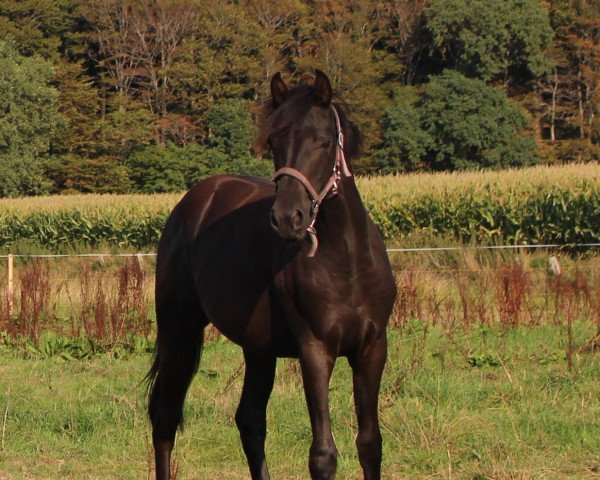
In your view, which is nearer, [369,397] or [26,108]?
[369,397]

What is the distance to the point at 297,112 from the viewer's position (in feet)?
15.2

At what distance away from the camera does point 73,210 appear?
32.3 metres

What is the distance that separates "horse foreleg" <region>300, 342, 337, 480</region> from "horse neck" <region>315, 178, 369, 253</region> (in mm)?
461

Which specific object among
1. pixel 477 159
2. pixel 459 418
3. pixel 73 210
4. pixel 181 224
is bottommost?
pixel 477 159

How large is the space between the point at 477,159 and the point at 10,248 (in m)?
34.6

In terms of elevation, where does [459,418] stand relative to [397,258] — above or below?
above

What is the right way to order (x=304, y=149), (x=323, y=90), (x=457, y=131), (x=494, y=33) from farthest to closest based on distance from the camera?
1. (x=494, y=33)
2. (x=457, y=131)
3. (x=323, y=90)
4. (x=304, y=149)

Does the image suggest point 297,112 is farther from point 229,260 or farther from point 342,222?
point 229,260

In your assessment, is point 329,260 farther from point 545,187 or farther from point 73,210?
point 73,210

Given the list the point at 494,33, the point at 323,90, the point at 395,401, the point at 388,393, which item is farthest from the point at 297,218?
the point at 494,33

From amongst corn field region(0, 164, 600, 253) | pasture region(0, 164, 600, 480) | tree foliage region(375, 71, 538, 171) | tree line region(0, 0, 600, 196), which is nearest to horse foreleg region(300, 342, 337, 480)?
pasture region(0, 164, 600, 480)

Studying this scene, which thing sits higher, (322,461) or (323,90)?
(323,90)

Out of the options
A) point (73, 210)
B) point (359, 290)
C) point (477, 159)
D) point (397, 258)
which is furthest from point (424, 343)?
point (477, 159)

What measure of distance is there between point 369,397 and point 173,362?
71.7 inches
